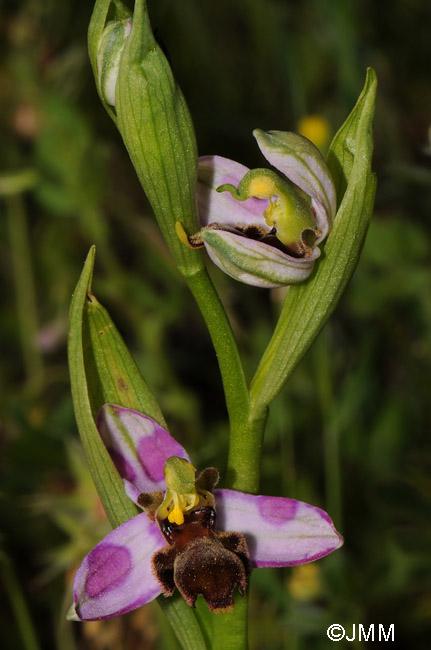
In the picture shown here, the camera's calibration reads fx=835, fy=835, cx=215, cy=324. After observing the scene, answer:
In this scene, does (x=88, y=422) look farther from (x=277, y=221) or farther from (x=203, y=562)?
(x=277, y=221)

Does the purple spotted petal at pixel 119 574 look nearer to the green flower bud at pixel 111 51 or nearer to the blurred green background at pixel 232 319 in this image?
the blurred green background at pixel 232 319

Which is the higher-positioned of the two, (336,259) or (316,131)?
(336,259)

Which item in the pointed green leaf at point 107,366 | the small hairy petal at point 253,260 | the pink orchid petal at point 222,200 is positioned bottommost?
the pointed green leaf at point 107,366

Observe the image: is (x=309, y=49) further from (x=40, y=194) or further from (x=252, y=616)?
(x=252, y=616)

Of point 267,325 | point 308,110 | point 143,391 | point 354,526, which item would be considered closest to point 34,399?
point 267,325

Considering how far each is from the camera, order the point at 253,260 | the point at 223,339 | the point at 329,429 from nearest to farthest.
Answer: the point at 253,260, the point at 223,339, the point at 329,429

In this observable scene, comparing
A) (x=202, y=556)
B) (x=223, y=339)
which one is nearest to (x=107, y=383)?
(x=223, y=339)

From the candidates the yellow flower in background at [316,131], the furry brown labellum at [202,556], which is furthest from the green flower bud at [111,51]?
the yellow flower in background at [316,131]
